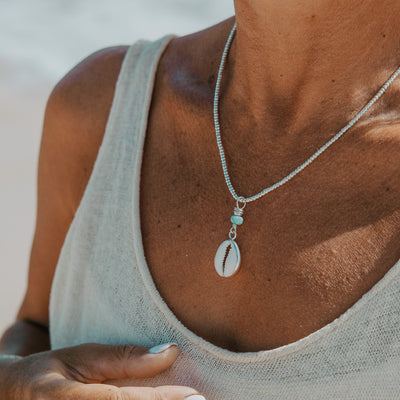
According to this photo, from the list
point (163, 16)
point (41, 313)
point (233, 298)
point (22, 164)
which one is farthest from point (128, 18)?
point (233, 298)

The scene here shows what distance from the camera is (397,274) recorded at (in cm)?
114

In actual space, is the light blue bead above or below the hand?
above

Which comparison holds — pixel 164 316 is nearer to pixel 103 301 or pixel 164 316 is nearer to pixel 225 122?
pixel 103 301

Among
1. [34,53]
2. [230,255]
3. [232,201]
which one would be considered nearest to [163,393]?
[230,255]

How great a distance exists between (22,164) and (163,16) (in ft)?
11.1

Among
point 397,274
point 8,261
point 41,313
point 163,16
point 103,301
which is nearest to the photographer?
point 397,274

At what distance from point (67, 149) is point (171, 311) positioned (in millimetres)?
554


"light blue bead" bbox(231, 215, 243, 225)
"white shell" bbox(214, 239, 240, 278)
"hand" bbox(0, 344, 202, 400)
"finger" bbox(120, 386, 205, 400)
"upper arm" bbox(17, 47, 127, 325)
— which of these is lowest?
"finger" bbox(120, 386, 205, 400)

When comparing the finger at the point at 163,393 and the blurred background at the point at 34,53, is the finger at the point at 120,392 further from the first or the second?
the blurred background at the point at 34,53

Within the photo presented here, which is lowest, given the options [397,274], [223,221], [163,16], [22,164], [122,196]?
[397,274]

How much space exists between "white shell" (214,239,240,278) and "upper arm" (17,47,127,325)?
44 centimetres

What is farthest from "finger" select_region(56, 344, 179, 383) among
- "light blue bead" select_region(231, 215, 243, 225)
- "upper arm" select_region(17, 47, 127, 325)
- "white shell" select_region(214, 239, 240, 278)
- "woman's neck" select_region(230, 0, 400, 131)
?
"woman's neck" select_region(230, 0, 400, 131)

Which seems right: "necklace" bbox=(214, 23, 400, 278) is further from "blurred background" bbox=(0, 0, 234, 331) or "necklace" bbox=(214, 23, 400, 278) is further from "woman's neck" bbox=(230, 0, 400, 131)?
"blurred background" bbox=(0, 0, 234, 331)

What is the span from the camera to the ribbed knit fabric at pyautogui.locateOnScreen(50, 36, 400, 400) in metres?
1.15
